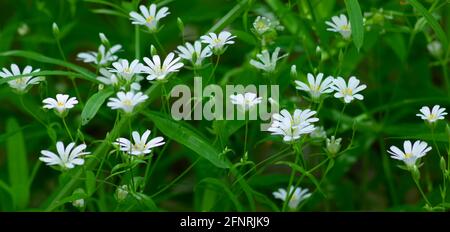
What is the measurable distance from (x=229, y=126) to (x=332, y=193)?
68cm

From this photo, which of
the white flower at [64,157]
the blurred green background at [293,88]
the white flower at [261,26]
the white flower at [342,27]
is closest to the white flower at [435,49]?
the blurred green background at [293,88]

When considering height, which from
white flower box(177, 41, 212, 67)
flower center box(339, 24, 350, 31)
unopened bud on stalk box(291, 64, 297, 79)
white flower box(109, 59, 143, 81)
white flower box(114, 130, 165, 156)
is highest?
flower center box(339, 24, 350, 31)

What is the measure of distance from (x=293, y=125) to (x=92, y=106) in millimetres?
421

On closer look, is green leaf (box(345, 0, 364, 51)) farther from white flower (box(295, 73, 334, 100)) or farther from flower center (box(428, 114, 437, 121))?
flower center (box(428, 114, 437, 121))

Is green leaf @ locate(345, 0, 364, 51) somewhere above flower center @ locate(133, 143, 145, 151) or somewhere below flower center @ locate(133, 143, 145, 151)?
above

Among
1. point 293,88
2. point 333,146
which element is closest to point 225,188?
point 333,146

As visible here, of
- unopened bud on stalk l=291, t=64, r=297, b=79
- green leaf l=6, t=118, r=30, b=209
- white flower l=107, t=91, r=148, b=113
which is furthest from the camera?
green leaf l=6, t=118, r=30, b=209

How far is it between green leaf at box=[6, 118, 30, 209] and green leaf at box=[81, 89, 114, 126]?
16.1 inches

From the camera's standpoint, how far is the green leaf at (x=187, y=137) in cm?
167

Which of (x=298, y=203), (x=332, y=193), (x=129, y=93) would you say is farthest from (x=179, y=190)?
(x=129, y=93)

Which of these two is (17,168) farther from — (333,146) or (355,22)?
(355,22)

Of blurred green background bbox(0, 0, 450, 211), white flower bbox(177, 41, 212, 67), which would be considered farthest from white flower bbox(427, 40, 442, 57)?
white flower bbox(177, 41, 212, 67)

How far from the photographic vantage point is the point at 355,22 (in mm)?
1710

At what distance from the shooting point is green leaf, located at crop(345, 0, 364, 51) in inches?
66.6
